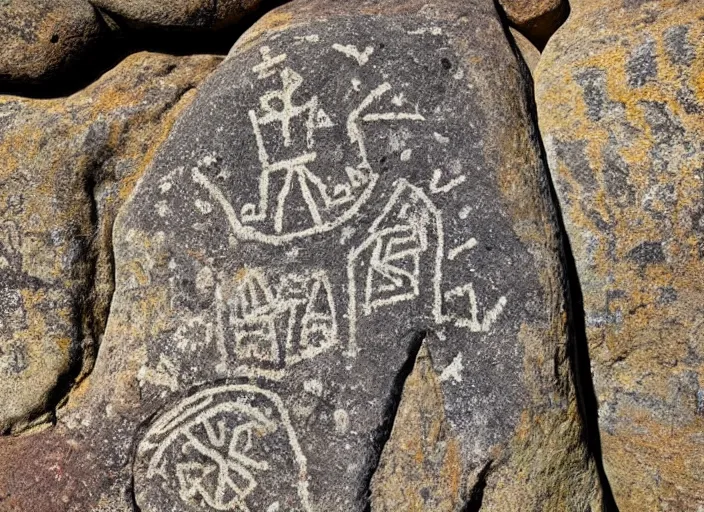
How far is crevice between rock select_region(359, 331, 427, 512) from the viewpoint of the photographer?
82.4 inches

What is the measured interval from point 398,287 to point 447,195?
26 centimetres

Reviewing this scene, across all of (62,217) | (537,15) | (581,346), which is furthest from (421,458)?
(537,15)

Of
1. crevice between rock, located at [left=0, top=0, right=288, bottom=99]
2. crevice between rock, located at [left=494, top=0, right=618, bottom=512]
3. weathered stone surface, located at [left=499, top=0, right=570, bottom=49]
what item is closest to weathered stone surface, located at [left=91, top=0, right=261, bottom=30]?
crevice between rock, located at [left=0, top=0, right=288, bottom=99]

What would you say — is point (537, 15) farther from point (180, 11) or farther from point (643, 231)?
point (180, 11)

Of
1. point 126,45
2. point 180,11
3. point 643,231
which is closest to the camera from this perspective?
point 643,231

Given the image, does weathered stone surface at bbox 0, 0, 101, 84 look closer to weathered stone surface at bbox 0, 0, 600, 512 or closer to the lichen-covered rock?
weathered stone surface at bbox 0, 0, 600, 512

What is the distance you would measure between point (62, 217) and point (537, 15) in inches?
58.2

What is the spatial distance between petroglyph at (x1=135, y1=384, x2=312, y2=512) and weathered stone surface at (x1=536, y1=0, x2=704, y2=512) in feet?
2.71

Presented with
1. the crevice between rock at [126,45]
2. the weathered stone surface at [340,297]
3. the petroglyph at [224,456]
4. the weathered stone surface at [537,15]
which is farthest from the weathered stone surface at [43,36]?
the weathered stone surface at [537,15]

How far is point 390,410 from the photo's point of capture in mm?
2111

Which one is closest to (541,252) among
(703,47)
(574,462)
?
(574,462)

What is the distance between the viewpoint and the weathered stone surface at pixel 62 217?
2.45 m

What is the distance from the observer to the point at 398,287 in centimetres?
216

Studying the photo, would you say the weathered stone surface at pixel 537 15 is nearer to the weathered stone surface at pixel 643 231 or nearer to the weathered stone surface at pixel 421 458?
the weathered stone surface at pixel 643 231
